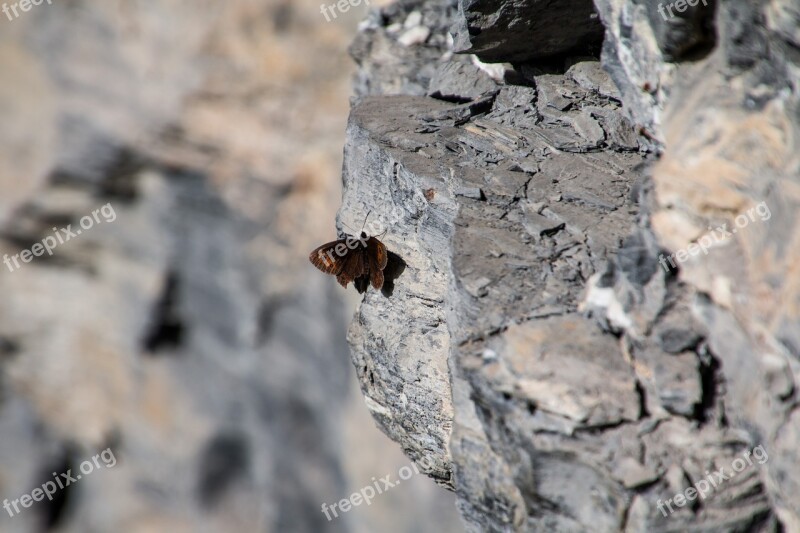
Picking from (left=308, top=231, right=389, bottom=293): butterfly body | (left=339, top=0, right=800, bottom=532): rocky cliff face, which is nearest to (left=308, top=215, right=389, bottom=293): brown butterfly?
(left=308, top=231, right=389, bottom=293): butterfly body

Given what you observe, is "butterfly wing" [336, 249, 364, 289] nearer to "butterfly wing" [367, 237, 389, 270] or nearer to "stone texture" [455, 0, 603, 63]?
"butterfly wing" [367, 237, 389, 270]

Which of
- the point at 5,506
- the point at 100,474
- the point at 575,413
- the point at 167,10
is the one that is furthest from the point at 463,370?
the point at 5,506

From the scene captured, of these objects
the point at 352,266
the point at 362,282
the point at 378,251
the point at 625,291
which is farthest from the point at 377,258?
the point at 625,291

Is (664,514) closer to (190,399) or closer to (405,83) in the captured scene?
(405,83)

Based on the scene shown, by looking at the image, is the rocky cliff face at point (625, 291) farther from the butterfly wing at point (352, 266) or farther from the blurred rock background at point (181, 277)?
the blurred rock background at point (181, 277)

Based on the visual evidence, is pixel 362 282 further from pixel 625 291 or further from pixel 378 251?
pixel 625 291

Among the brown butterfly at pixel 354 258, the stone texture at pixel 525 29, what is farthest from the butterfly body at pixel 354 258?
the stone texture at pixel 525 29
